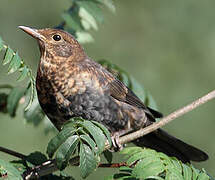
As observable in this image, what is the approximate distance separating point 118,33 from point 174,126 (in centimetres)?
188

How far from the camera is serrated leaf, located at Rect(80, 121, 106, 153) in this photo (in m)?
3.01

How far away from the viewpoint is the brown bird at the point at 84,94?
414 centimetres

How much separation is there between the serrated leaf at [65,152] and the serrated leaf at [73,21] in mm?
1498

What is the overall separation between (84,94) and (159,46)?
480cm

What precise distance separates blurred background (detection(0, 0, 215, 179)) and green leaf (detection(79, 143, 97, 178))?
448 cm

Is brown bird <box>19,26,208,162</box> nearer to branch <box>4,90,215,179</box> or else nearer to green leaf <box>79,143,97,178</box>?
branch <box>4,90,215,179</box>

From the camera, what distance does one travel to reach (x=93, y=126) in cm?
311

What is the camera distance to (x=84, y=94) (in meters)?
4.16

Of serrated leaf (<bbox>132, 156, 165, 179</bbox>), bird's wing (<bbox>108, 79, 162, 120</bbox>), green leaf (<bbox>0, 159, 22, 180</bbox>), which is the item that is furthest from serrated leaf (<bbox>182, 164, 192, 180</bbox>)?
bird's wing (<bbox>108, 79, 162, 120</bbox>)

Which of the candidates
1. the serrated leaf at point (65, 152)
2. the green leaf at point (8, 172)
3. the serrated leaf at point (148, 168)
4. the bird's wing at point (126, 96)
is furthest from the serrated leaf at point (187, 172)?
the bird's wing at point (126, 96)

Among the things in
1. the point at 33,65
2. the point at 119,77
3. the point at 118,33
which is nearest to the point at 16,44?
the point at 33,65

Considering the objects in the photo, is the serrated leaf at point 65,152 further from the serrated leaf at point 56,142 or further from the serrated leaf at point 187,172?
the serrated leaf at point 187,172

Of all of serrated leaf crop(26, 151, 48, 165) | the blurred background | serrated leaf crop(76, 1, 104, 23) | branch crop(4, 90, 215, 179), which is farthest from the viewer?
the blurred background

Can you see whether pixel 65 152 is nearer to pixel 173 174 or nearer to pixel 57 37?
pixel 173 174
